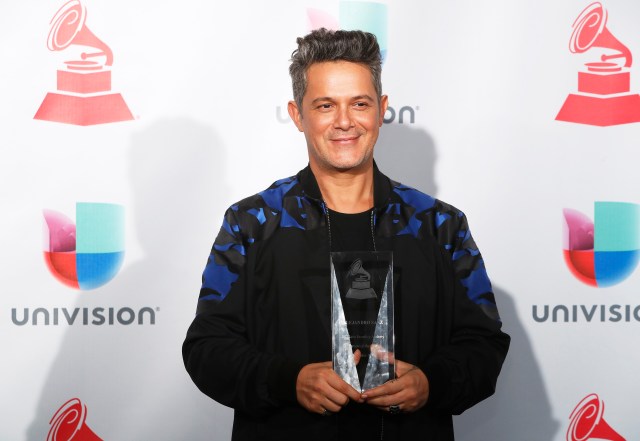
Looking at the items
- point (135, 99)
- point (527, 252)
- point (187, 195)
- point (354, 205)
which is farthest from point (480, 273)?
point (135, 99)

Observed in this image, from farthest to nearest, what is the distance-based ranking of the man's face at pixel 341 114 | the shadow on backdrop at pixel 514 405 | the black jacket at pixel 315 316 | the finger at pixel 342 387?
the shadow on backdrop at pixel 514 405
the man's face at pixel 341 114
the black jacket at pixel 315 316
the finger at pixel 342 387

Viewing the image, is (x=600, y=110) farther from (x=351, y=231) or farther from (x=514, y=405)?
(x=351, y=231)

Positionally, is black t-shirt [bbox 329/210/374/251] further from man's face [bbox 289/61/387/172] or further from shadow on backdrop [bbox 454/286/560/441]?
shadow on backdrop [bbox 454/286/560/441]

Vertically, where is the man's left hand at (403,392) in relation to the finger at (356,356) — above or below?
below

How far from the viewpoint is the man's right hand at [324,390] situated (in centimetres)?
124

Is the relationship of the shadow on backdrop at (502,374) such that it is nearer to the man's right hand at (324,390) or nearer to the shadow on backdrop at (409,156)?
the shadow on backdrop at (409,156)

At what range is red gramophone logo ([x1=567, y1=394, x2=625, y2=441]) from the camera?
2.29 metres

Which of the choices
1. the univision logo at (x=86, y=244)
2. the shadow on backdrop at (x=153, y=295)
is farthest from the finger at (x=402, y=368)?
the univision logo at (x=86, y=244)

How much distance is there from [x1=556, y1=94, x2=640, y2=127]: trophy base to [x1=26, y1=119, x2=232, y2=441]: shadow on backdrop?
1.04m

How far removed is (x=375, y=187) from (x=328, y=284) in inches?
8.8

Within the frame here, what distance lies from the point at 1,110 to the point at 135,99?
0.36 meters

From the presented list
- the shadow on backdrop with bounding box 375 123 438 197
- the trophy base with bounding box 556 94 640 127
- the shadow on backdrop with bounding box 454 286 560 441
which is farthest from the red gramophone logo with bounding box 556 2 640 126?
the shadow on backdrop with bounding box 454 286 560 441

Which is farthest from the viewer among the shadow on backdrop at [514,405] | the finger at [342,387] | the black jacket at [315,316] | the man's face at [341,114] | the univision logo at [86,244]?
the shadow on backdrop at [514,405]

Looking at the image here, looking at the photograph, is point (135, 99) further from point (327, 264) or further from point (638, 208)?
point (638, 208)
